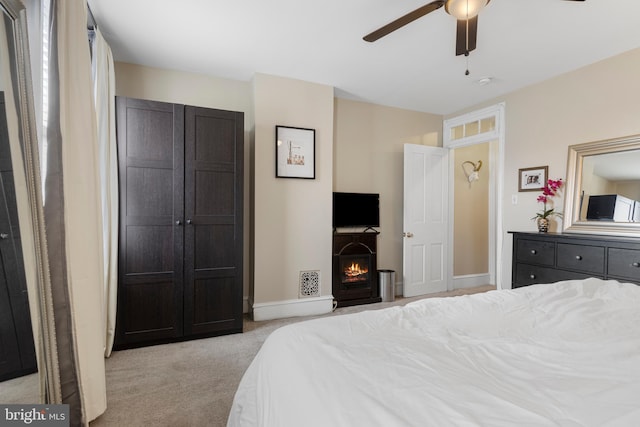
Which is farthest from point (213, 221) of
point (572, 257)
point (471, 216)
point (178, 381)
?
point (471, 216)

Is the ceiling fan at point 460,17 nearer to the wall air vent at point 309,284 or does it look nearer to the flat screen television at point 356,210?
the flat screen television at point 356,210

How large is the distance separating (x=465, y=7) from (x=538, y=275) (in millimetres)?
2602

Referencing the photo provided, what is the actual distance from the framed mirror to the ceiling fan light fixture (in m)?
2.21

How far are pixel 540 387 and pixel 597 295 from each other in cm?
116

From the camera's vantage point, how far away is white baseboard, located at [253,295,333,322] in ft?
11.3

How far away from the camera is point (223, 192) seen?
302 cm

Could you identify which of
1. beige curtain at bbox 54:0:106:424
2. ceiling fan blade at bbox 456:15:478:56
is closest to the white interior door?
ceiling fan blade at bbox 456:15:478:56

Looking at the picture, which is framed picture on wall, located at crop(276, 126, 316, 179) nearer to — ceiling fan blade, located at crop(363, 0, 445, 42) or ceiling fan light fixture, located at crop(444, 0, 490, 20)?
ceiling fan blade, located at crop(363, 0, 445, 42)

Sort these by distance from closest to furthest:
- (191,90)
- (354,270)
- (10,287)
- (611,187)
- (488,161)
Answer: (10,287) < (611,187) < (191,90) < (354,270) < (488,161)

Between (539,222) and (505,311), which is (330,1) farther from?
(539,222)

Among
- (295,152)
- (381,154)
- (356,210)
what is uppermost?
(381,154)

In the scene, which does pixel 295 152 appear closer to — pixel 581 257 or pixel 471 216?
pixel 581 257

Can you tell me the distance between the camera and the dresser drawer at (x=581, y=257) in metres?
2.62

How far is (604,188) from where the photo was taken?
2961mm
